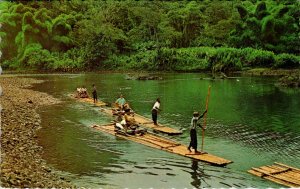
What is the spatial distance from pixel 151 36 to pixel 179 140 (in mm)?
51095

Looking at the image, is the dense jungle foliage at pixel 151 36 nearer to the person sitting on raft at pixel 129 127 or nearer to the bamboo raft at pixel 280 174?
the person sitting on raft at pixel 129 127

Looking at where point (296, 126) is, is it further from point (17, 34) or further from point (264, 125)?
point (17, 34)

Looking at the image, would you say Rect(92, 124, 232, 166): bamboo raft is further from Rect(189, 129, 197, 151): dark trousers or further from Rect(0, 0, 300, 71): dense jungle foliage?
Rect(0, 0, 300, 71): dense jungle foliage

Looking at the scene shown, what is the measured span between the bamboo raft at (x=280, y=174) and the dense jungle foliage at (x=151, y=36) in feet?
143

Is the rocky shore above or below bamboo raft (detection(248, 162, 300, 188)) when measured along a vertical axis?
above

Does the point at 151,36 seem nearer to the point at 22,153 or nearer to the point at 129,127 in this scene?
the point at 129,127

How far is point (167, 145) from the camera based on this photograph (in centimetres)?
1656

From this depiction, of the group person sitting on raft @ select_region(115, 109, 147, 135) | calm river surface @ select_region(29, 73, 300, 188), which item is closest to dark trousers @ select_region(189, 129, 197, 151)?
calm river surface @ select_region(29, 73, 300, 188)

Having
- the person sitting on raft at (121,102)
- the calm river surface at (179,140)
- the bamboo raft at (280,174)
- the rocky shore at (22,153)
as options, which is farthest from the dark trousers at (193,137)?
the person sitting on raft at (121,102)

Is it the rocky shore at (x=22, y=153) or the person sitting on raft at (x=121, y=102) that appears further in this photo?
the person sitting on raft at (x=121, y=102)

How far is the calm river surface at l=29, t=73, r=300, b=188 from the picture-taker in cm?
1322

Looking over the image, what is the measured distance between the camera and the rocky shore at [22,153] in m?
10.8

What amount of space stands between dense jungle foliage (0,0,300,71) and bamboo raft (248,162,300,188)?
43.5 m

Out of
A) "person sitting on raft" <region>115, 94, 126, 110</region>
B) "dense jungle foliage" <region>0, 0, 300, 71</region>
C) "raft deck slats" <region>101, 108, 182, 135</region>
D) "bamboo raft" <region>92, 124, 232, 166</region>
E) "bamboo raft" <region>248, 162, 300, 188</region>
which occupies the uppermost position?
"dense jungle foliage" <region>0, 0, 300, 71</region>
